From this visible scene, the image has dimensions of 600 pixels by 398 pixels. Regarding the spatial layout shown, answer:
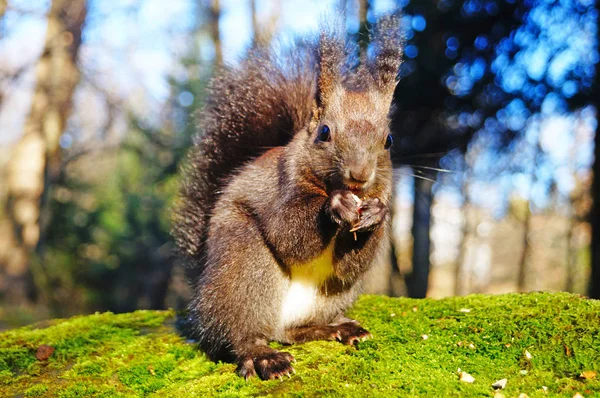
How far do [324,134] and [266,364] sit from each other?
0.98m

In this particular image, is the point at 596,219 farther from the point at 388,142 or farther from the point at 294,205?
the point at 294,205

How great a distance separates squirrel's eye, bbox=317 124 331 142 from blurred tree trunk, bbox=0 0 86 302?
6966 mm

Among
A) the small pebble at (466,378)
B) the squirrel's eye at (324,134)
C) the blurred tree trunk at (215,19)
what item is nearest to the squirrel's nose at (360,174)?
the squirrel's eye at (324,134)

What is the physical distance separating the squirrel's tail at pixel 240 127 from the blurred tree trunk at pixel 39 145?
20.0 feet

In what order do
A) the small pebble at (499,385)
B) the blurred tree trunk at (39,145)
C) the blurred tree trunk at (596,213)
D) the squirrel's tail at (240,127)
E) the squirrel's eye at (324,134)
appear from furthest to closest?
the blurred tree trunk at (39,145), the blurred tree trunk at (596,213), the squirrel's tail at (240,127), the squirrel's eye at (324,134), the small pebble at (499,385)

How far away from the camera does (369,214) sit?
6.60 ft

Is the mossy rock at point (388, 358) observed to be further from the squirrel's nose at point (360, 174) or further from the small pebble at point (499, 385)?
the squirrel's nose at point (360, 174)

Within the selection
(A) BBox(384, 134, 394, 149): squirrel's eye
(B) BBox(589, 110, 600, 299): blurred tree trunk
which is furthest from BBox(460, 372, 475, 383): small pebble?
(B) BBox(589, 110, 600, 299): blurred tree trunk

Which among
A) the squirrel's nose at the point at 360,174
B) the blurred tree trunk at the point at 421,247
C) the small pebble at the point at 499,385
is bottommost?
the blurred tree trunk at the point at 421,247

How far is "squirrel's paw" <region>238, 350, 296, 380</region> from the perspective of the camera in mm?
1850

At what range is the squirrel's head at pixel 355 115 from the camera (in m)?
2.04

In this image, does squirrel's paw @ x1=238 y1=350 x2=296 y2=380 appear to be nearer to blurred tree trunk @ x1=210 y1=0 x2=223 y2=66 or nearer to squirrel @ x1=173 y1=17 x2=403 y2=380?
squirrel @ x1=173 y1=17 x2=403 y2=380

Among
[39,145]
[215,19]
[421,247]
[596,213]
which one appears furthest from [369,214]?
[215,19]

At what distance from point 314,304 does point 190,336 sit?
2.30 feet
